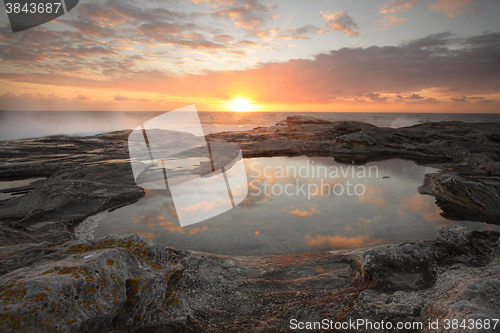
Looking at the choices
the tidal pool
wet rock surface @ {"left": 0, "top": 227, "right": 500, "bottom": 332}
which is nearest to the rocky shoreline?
wet rock surface @ {"left": 0, "top": 227, "right": 500, "bottom": 332}

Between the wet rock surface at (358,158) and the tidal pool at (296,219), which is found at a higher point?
the wet rock surface at (358,158)

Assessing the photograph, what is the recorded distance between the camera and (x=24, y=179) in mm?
11953

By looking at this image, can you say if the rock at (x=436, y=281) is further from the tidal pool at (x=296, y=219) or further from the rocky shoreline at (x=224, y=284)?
the tidal pool at (x=296, y=219)

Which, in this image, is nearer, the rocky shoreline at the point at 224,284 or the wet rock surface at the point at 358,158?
the rocky shoreline at the point at 224,284

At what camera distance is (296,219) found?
23.9ft

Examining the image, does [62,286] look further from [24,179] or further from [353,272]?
[24,179]

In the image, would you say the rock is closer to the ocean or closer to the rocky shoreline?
the rocky shoreline

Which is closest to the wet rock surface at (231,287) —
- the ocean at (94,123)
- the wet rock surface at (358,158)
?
the wet rock surface at (358,158)

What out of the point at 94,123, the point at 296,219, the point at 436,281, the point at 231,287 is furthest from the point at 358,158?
the point at 94,123

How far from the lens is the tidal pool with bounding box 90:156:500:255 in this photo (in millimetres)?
6057

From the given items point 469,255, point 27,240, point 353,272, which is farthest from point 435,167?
point 27,240

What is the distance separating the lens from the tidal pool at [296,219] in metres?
6.06

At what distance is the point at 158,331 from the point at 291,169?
11.3m

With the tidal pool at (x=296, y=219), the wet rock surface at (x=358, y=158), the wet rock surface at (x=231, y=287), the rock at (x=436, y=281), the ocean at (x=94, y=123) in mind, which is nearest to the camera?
the wet rock surface at (x=231, y=287)
